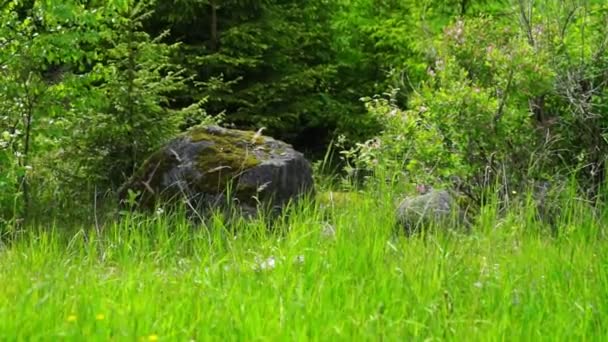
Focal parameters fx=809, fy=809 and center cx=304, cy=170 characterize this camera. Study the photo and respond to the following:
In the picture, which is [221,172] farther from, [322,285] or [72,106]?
[322,285]

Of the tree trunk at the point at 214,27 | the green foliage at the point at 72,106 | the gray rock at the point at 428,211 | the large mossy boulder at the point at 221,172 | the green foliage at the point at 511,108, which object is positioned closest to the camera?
the gray rock at the point at 428,211

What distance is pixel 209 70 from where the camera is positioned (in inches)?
470

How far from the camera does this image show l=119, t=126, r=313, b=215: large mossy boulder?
7.38 meters

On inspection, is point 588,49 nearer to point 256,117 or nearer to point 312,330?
point 312,330

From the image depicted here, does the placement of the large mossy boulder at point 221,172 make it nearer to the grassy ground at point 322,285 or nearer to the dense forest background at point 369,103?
the dense forest background at point 369,103

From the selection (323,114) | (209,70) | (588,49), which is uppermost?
(588,49)

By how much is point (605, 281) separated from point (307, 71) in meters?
8.81

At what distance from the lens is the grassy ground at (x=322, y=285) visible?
336 centimetres

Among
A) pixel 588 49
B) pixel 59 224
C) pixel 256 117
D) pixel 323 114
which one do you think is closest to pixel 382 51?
pixel 323 114

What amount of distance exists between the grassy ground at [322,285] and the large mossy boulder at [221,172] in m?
2.27

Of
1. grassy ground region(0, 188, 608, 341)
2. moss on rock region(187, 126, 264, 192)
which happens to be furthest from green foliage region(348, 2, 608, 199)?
grassy ground region(0, 188, 608, 341)

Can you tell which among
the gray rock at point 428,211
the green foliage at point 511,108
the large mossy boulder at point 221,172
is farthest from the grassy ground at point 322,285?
the large mossy boulder at point 221,172

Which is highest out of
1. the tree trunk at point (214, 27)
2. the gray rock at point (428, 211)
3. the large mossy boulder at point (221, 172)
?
the tree trunk at point (214, 27)

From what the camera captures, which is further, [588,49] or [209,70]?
[209,70]
